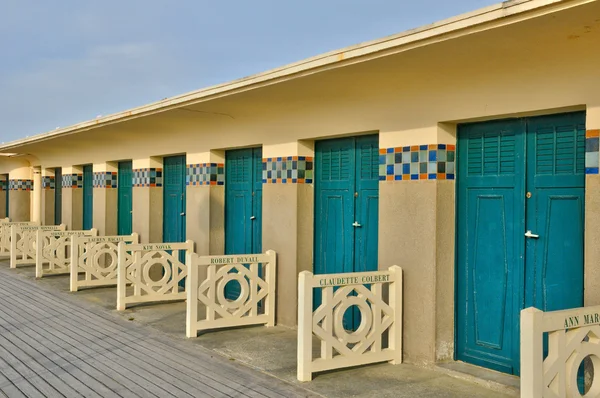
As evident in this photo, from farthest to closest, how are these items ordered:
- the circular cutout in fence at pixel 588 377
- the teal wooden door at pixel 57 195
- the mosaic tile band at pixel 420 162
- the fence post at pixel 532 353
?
1. the teal wooden door at pixel 57 195
2. the mosaic tile band at pixel 420 162
3. the circular cutout in fence at pixel 588 377
4. the fence post at pixel 532 353

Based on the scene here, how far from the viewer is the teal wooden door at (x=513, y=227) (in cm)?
464

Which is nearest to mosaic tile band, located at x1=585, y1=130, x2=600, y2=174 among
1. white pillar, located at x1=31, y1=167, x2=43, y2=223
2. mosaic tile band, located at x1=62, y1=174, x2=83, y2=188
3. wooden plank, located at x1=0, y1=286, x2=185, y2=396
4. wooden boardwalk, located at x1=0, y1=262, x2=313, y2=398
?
wooden boardwalk, located at x1=0, y1=262, x2=313, y2=398

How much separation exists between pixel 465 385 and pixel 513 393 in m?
0.40

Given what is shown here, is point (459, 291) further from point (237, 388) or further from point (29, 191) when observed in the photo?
point (29, 191)

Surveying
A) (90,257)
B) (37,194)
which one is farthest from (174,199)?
(37,194)

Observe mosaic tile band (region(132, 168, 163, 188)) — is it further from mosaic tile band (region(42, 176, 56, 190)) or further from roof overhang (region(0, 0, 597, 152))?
mosaic tile band (region(42, 176, 56, 190))

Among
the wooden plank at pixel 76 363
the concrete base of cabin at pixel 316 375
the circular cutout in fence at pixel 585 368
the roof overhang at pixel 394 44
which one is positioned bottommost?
the wooden plank at pixel 76 363

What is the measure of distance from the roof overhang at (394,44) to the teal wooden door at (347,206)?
143 centimetres

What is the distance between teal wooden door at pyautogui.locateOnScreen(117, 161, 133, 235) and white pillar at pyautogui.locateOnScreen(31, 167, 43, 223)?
4.36 metres

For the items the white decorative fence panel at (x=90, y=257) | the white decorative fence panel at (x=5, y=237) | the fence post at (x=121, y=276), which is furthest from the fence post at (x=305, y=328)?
the white decorative fence panel at (x=5, y=237)

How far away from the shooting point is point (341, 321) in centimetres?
506

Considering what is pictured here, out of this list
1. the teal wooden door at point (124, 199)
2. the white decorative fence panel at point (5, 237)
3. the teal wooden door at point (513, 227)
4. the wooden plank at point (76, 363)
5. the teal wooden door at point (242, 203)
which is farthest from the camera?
the white decorative fence panel at point (5, 237)

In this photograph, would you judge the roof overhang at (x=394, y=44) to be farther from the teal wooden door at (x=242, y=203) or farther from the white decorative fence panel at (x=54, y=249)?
the white decorative fence panel at (x=54, y=249)

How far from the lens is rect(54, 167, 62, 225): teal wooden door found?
49.0 feet
